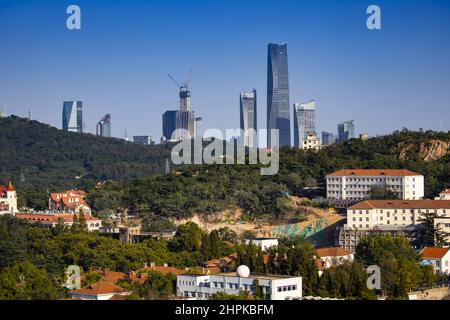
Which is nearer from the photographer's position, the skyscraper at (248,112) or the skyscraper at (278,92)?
the skyscraper at (248,112)

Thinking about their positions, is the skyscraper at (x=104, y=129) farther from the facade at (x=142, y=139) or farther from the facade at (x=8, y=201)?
the facade at (x=8, y=201)

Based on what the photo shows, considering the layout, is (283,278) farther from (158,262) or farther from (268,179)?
(268,179)

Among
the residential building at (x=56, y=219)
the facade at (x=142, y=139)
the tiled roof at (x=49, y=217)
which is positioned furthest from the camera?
the facade at (x=142, y=139)

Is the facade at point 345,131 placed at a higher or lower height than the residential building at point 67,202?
higher

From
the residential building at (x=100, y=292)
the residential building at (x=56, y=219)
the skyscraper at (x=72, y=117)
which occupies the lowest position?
→ the residential building at (x=100, y=292)

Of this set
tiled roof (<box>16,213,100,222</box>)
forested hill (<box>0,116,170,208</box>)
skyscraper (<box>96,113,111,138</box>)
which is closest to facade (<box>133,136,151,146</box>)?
skyscraper (<box>96,113,111,138</box>)

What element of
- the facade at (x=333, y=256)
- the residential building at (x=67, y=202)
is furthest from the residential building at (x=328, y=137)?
the facade at (x=333, y=256)

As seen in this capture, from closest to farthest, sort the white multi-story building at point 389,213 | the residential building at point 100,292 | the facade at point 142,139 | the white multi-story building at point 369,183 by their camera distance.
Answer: the residential building at point 100,292 < the white multi-story building at point 389,213 < the white multi-story building at point 369,183 < the facade at point 142,139
